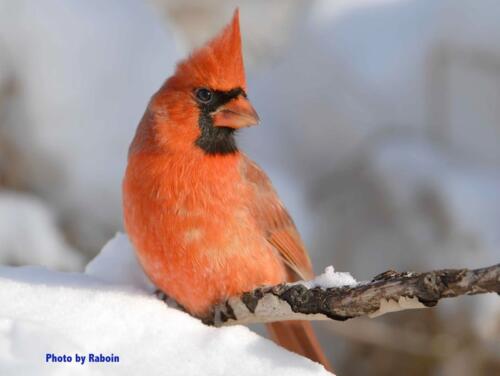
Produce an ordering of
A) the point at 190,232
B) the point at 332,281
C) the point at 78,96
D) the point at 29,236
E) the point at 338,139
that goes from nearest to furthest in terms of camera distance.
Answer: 1. the point at 332,281
2. the point at 190,232
3. the point at 29,236
4. the point at 78,96
5. the point at 338,139

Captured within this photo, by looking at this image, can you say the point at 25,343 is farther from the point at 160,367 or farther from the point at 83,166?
the point at 83,166

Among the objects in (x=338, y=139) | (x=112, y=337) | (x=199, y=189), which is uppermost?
(x=338, y=139)


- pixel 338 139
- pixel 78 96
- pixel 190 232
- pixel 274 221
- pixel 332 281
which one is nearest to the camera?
pixel 332 281

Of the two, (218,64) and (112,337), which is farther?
(218,64)

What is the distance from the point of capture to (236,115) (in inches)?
85.7

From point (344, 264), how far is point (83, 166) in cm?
132

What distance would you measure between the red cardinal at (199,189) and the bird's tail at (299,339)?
0.26 meters

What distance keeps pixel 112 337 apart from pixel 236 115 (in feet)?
2.28

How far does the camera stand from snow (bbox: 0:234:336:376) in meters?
1.58

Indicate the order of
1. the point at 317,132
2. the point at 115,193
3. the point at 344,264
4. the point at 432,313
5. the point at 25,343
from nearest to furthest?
the point at 25,343
the point at 115,193
the point at 432,313
the point at 344,264
the point at 317,132

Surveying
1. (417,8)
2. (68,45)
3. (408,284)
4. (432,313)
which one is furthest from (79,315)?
(417,8)

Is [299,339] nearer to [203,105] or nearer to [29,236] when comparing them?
[203,105]

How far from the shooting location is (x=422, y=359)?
3975mm

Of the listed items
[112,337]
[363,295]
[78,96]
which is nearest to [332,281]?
[363,295]
